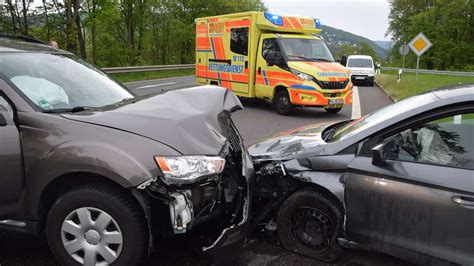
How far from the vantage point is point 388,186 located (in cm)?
276

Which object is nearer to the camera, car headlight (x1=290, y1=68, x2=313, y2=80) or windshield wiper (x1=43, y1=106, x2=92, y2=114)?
windshield wiper (x1=43, y1=106, x2=92, y2=114)

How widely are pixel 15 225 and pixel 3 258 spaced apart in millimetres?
454

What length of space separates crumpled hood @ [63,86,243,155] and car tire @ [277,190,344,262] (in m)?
0.77

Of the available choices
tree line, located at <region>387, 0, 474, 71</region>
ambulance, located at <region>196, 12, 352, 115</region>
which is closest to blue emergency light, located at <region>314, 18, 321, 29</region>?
ambulance, located at <region>196, 12, 352, 115</region>

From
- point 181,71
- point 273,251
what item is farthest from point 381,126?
point 181,71

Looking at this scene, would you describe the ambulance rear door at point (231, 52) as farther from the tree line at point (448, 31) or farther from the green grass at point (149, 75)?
the tree line at point (448, 31)

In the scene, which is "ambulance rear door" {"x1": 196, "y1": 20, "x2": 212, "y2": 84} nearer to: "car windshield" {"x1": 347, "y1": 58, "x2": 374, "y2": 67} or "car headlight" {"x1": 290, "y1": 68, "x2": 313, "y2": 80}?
"car headlight" {"x1": 290, "y1": 68, "x2": 313, "y2": 80}

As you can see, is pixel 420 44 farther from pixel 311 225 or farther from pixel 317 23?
pixel 311 225

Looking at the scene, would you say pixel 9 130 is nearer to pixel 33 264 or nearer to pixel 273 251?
pixel 33 264

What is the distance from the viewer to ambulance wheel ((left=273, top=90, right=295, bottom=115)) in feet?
35.6

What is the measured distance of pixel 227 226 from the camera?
2982 mm

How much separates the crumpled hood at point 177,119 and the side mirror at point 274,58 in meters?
7.44

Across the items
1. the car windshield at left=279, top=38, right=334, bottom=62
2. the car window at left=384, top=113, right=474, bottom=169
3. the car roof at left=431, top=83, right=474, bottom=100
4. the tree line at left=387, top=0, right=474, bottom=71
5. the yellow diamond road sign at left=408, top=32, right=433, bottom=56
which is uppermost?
the tree line at left=387, top=0, right=474, bottom=71

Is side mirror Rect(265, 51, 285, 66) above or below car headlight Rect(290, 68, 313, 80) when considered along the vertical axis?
above
